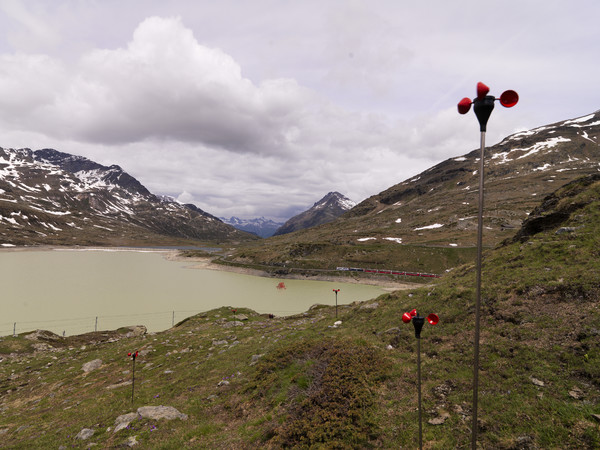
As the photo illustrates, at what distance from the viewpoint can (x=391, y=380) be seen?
1130cm

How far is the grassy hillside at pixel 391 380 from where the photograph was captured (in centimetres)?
842

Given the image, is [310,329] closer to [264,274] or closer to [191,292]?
[191,292]

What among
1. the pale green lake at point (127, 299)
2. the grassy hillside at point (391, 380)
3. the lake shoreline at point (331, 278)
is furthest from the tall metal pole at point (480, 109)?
the lake shoreline at point (331, 278)

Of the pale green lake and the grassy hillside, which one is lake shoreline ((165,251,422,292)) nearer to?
the pale green lake

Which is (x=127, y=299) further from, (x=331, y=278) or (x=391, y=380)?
(x=391, y=380)

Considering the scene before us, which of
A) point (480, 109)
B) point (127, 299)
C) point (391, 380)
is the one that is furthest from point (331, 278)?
point (480, 109)

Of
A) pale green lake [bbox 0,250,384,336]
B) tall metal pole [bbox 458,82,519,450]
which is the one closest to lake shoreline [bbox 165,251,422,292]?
pale green lake [bbox 0,250,384,336]

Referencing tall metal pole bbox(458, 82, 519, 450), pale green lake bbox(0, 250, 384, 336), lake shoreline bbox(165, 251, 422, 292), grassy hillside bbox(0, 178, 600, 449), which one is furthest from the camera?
lake shoreline bbox(165, 251, 422, 292)

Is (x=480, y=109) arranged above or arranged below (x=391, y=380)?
above

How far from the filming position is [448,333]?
13633mm

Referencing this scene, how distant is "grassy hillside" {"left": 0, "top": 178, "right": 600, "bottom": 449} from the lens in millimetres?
8422

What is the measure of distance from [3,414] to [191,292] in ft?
179

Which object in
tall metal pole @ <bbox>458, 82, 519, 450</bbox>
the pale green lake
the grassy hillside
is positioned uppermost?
tall metal pole @ <bbox>458, 82, 519, 450</bbox>

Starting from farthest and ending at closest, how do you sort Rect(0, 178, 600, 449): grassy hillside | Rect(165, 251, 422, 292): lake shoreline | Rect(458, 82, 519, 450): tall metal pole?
1. Rect(165, 251, 422, 292): lake shoreline
2. Rect(0, 178, 600, 449): grassy hillside
3. Rect(458, 82, 519, 450): tall metal pole
